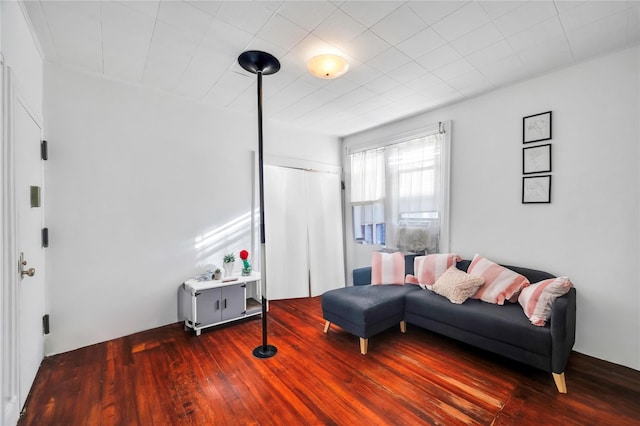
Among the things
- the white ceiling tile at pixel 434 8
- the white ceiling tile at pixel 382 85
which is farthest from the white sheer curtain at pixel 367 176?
the white ceiling tile at pixel 434 8

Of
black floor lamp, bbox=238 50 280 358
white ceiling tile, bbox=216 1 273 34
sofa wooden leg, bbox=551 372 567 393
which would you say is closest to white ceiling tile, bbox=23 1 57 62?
white ceiling tile, bbox=216 1 273 34

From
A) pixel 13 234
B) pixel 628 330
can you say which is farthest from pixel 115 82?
pixel 628 330

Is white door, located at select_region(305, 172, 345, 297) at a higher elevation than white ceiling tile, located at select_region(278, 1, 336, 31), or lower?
lower

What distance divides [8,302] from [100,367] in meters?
0.98

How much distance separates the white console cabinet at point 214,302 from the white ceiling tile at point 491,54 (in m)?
2.98

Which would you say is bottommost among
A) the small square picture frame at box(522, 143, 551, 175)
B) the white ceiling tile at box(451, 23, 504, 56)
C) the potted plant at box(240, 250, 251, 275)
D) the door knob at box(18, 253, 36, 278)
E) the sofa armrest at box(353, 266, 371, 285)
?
the sofa armrest at box(353, 266, 371, 285)

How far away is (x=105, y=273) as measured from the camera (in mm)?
2586

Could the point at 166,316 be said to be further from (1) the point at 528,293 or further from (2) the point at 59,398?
(1) the point at 528,293

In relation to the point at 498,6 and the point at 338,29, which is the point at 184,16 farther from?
the point at 498,6

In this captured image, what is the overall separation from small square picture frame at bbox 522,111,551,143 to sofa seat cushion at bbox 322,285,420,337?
1850 mm

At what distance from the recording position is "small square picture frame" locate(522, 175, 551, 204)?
2541mm

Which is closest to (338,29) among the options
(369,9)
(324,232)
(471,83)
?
(369,9)

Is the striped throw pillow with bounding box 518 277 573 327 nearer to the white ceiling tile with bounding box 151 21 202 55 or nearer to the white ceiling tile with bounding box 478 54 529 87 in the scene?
the white ceiling tile with bounding box 478 54 529 87

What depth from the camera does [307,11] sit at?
69.1 inches
